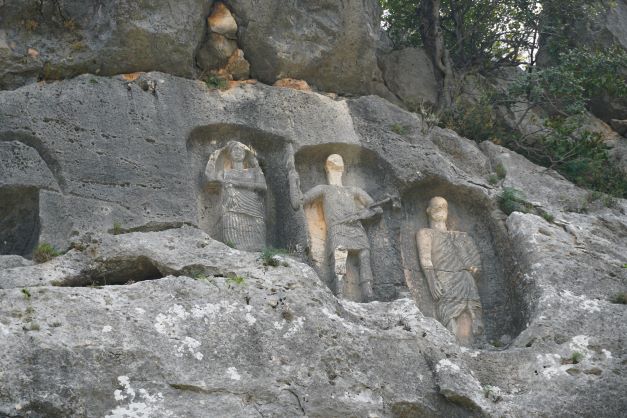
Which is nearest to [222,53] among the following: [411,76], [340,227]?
[340,227]

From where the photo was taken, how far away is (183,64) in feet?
52.5

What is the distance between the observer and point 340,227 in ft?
48.7

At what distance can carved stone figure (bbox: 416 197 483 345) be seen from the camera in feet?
48.2

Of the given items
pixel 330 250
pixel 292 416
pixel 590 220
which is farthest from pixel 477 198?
pixel 292 416

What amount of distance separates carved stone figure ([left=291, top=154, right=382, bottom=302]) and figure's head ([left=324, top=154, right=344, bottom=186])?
16 millimetres

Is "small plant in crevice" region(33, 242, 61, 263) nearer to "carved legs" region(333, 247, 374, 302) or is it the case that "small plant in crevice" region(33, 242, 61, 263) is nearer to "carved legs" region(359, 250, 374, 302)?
Result: "carved legs" region(333, 247, 374, 302)

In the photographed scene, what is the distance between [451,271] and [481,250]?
0.86 meters

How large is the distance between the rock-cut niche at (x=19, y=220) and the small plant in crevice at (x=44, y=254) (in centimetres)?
117

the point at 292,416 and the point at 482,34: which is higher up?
the point at 482,34

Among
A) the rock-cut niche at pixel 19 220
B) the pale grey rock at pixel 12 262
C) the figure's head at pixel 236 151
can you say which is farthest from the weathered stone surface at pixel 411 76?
the pale grey rock at pixel 12 262

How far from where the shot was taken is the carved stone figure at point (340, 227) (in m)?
14.5

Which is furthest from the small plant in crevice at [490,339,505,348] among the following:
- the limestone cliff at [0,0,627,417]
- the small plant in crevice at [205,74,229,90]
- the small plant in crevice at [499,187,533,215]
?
the small plant in crevice at [205,74,229,90]

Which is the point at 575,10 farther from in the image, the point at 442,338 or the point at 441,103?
the point at 442,338

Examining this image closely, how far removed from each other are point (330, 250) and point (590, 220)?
3.93 meters
